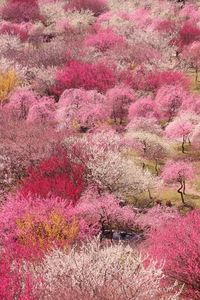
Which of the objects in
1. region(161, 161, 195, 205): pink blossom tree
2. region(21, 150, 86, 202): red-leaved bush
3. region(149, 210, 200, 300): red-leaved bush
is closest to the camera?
region(149, 210, 200, 300): red-leaved bush

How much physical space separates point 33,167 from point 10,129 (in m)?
6.30

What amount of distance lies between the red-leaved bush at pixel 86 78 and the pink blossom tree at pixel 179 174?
17.2m

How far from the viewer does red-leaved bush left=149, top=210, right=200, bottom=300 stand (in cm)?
2095

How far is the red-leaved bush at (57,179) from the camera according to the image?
29.5 m

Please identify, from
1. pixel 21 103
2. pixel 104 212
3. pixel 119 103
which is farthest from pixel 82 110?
pixel 104 212

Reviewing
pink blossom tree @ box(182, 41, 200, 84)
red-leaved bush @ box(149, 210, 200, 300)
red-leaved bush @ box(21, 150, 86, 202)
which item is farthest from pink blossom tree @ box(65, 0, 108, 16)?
red-leaved bush @ box(149, 210, 200, 300)

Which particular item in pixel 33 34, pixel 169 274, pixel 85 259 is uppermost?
pixel 85 259

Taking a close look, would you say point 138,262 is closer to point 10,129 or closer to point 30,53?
point 10,129

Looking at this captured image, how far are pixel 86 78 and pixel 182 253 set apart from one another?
32402mm

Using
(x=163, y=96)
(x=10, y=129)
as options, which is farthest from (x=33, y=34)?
(x=10, y=129)

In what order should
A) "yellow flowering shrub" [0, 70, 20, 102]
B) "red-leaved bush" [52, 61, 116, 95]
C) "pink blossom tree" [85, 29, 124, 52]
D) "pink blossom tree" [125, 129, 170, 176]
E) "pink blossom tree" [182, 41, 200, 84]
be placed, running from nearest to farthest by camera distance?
"pink blossom tree" [125, 129, 170, 176] → "yellow flowering shrub" [0, 70, 20, 102] → "red-leaved bush" [52, 61, 116, 95] → "pink blossom tree" [182, 41, 200, 84] → "pink blossom tree" [85, 29, 124, 52]

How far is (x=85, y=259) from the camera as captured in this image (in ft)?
62.8

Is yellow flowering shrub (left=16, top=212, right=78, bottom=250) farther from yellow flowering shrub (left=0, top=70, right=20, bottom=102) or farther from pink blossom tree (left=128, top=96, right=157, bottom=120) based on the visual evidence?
yellow flowering shrub (left=0, top=70, right=20, bottom=102)

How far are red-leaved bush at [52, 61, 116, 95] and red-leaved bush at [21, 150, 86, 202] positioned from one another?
18.3 m
